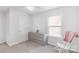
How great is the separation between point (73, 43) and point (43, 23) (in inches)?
26.6

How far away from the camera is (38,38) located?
4.78ft

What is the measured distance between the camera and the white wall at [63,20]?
4.18 ft

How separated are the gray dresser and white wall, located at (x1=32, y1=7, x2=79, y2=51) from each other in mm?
85

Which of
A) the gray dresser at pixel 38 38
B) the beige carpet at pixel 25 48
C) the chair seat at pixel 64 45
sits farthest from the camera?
the gray dresser at pixel 38 38

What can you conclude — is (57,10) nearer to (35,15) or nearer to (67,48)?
(35,15)

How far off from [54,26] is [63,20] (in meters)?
0.20

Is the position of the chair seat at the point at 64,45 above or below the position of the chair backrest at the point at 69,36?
below

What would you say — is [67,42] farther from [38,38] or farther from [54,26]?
[38,38]

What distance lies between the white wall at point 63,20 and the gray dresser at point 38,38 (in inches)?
3.4

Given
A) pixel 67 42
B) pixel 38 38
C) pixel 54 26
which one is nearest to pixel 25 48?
pixel 38 38

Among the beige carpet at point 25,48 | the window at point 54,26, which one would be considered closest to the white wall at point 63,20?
the window at point 54,26

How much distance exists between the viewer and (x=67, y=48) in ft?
4.10

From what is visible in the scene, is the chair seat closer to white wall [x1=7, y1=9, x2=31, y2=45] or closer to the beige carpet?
the beige carpet

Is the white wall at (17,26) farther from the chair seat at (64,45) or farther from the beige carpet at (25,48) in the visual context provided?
the chair seat at (64,45)
